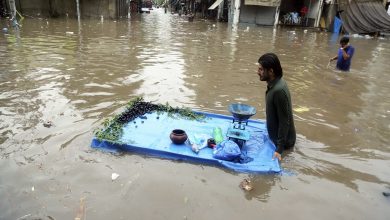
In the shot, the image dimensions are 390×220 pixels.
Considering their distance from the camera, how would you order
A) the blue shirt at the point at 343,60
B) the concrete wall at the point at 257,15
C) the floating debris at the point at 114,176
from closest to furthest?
1. the floating debris at the point at 114,176
2. the blue shirt at the point at 343,60
3. the concrete wall at the point at 257,15

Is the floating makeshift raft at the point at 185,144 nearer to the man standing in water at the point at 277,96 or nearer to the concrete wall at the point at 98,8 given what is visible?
the man standing in water at the point at 277,96

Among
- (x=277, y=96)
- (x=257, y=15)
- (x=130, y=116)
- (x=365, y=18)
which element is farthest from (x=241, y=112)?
(x=257, y=15)

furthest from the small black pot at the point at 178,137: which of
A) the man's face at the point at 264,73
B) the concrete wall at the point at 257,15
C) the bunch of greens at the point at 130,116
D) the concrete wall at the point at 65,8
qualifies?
the concrete wall at the point at 257,15

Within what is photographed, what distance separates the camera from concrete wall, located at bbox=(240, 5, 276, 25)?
91.7 feet

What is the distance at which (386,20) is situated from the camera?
23.2 meters

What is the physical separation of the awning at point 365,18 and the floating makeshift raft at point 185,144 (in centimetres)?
2161

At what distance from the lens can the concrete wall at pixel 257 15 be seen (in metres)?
27.9

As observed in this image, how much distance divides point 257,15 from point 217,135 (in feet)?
83.4

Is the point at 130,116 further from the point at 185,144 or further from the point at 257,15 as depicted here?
the point at 257,15

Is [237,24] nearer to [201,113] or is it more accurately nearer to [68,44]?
[68,44]

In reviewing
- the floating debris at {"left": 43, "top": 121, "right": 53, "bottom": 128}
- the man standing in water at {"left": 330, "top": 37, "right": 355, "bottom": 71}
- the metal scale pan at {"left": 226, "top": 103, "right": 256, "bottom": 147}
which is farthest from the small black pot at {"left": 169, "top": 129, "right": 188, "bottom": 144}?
the man standing in water at {"left": 330, "top": 37, "right": 355, "bottom": 71}

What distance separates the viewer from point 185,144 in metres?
4.68

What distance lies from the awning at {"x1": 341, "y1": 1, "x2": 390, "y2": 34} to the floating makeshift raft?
2161 centimetres

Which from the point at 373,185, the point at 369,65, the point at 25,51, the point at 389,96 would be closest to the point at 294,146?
the point at 373,185
